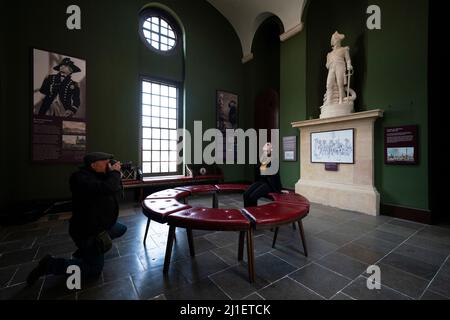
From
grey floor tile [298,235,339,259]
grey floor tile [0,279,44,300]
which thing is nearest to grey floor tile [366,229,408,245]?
grey floor tile [298,235,339,259]

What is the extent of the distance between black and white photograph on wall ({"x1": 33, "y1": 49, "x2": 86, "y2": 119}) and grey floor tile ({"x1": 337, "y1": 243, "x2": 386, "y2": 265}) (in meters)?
5.51

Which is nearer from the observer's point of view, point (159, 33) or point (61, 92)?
point (61, 92)

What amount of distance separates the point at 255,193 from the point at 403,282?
1826mm

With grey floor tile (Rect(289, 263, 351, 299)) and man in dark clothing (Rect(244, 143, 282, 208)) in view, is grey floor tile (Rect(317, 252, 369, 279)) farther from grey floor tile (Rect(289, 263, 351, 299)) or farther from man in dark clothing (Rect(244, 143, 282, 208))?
man in dark clothing (Rect(244, 143, 282, 208))

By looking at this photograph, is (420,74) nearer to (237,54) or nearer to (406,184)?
(406,184)

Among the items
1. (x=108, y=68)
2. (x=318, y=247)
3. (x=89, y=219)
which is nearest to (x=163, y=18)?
(x=108, y=68)

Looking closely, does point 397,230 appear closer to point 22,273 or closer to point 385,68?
point 385,68

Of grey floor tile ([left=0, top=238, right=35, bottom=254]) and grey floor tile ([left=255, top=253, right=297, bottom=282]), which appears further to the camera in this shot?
grey floor tile ([left=0, top=238, right=35, bottom=254])

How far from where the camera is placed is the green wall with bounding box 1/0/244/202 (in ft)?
13.0

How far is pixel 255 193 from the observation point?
313 cm

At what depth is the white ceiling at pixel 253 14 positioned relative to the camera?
547 cm

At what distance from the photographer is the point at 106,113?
486 centimetres

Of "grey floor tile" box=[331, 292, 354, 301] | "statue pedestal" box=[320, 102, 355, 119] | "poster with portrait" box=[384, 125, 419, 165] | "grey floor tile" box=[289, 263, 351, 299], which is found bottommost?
"grey floor tile" box=[289, 263, 351, 299]

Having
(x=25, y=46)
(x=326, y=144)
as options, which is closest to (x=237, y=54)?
(x=326, y=144)
